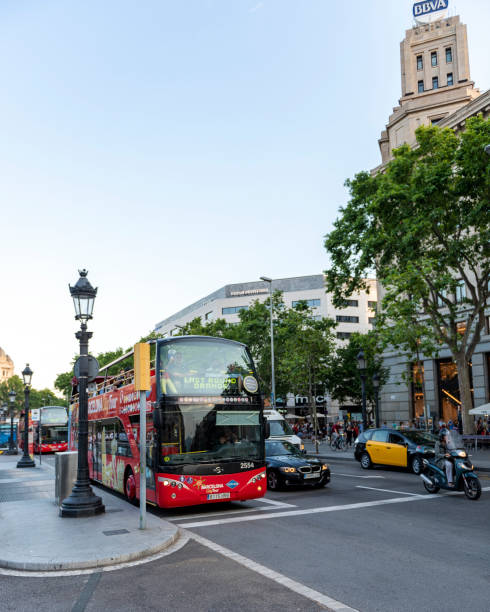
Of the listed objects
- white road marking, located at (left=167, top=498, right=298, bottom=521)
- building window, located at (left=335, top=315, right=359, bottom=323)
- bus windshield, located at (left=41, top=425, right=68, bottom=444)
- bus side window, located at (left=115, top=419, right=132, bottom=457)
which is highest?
building window, located at (left=335, top=315, right=359, bottom=323)

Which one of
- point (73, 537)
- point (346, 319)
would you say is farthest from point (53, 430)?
point (346, 319)

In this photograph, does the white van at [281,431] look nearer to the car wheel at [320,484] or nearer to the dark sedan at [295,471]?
the dark sedan at [295,471]

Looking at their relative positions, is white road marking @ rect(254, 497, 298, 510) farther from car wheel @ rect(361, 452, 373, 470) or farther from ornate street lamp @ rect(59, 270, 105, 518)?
car wheel @ rect(361, 452, 373, 470)

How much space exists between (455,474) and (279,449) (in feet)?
16.2

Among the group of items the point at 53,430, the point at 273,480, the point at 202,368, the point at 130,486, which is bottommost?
the point at 53,430

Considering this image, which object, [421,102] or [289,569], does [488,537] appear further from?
[421,102]

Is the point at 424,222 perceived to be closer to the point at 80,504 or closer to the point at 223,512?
the point at 223,512

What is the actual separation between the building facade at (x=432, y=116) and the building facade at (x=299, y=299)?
107 feet

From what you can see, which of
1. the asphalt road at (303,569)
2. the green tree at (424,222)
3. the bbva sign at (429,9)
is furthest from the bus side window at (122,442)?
the bbva sign at (429,9)

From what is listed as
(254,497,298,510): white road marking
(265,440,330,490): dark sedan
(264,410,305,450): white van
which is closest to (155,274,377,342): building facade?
(264,410,305,450): white van

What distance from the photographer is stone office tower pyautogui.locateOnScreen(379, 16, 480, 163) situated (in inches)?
1788

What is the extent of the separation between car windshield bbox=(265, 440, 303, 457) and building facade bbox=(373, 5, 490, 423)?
1801cm

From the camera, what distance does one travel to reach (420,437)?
1952 cm

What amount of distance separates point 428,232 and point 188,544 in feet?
64.0
